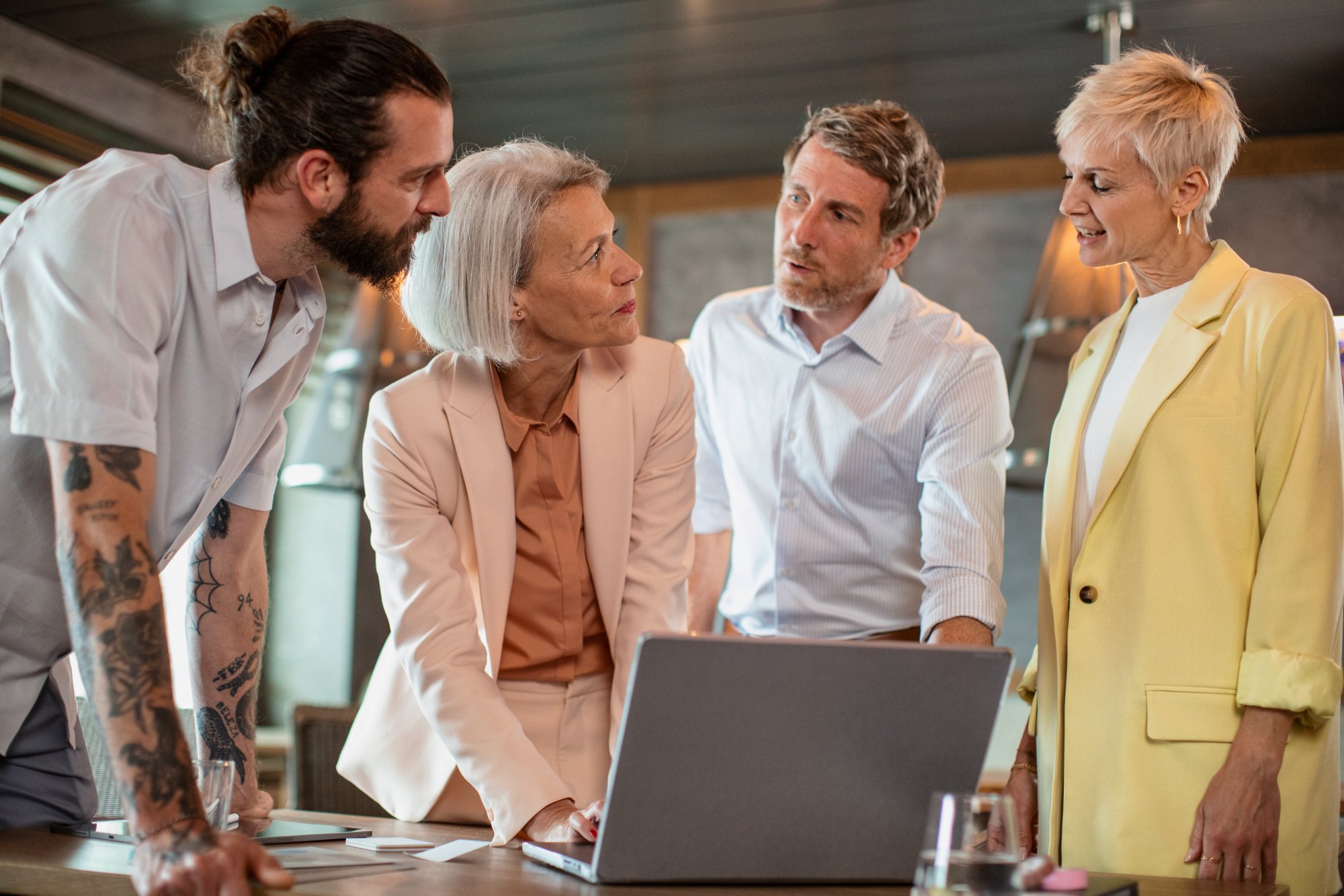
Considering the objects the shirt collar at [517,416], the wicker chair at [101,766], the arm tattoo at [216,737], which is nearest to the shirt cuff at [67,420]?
the arm tattoo at [216,737]

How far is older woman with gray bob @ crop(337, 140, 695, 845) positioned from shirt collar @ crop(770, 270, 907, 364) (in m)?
0.50

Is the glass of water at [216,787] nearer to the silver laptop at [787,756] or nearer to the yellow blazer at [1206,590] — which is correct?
the silver laptop at [787,756]

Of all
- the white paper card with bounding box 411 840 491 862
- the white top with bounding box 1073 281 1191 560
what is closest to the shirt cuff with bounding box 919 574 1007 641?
the white top with bounding box 1073 281 1191 560

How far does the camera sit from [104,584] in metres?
1.35

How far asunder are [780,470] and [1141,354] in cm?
76

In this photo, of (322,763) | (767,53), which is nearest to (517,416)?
(322,763)

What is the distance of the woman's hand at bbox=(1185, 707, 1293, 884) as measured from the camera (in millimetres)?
1687

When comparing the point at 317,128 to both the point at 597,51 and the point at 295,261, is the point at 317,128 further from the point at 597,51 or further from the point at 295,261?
the point at 597,51

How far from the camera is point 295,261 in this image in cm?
171

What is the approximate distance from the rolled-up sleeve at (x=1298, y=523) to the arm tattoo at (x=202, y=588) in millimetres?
1486

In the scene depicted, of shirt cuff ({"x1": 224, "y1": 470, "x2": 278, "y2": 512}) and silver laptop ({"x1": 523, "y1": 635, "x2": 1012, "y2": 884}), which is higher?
shirt cuff ({"x1": 224, "y1": 470, "x2": 278, "y2": 512})

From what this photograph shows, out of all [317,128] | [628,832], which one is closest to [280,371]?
[317,128]

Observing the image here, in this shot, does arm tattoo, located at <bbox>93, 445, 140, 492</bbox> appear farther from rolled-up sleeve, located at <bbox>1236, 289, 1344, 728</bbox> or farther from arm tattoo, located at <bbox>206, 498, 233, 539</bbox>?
rolled-up sleeve, located at <bbox>1236, 289, 1344, 728</bbox>

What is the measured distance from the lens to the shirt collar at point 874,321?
249cm
